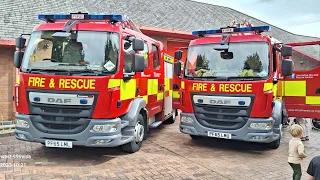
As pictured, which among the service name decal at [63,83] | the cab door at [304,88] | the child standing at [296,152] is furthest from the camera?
the cab door at [304,88]

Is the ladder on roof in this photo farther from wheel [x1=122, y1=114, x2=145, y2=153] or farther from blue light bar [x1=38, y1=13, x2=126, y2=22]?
wheel [x1=122, y1=114, x2=145, y2=153]

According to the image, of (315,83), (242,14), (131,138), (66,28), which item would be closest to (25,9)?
(66,28)

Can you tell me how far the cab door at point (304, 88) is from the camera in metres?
7.30

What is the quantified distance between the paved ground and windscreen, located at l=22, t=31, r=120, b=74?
5.85ft

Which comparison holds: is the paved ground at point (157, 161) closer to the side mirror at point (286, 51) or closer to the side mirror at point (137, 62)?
the side mirror at point (137, 62)

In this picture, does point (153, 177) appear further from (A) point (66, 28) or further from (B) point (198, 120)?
(A) point (66, 28)

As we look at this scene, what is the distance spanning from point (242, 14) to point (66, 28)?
20078mm

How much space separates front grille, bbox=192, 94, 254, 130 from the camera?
638cm

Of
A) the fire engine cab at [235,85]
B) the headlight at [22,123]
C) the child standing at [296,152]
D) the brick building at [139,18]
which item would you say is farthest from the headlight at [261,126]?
the headlight at [22,123]

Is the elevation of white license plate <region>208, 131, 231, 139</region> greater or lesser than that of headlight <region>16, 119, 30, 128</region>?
lesser

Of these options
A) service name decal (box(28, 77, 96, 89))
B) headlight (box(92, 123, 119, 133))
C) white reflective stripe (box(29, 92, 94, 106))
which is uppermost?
service name decal (box(28, 77, 96, 89))

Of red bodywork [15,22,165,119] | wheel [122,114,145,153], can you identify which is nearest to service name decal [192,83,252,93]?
wheel [122,114,145,153]

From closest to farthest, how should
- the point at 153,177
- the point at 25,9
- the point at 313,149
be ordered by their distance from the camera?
the point at 153,177 < the point at 313,149 < the point at 25,9

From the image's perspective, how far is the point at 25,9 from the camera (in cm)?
1146
